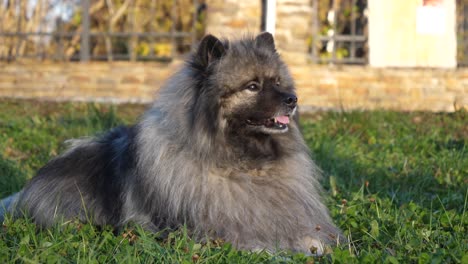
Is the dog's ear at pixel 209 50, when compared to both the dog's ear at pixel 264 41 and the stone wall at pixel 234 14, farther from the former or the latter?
the stone wall at pixel 234 14

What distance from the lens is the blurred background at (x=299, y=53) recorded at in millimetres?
11055

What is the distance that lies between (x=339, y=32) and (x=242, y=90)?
989 cm

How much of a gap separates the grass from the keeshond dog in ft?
0.71

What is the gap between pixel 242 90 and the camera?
4.57m

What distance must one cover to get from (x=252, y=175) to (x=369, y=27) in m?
7.79

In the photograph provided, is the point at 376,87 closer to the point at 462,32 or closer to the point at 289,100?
the point at 462,32

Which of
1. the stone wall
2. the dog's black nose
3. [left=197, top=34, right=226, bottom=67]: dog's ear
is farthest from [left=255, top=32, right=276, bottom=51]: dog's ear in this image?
the stone wall

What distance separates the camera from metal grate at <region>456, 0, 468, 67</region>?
13008 mm

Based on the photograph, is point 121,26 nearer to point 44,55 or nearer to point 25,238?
point 44,55

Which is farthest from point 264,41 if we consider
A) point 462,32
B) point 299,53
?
point 462,32

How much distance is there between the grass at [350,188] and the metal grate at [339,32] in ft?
7.20

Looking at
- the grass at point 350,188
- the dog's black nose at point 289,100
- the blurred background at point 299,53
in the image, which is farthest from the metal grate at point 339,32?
the dog's black nose at point 289,100

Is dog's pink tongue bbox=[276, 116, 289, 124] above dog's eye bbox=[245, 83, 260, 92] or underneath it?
underneath

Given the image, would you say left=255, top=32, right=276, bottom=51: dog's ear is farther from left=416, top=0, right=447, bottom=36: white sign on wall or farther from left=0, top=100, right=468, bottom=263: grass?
left=416, top=0, right=447, bottom=36: white sign on wall
